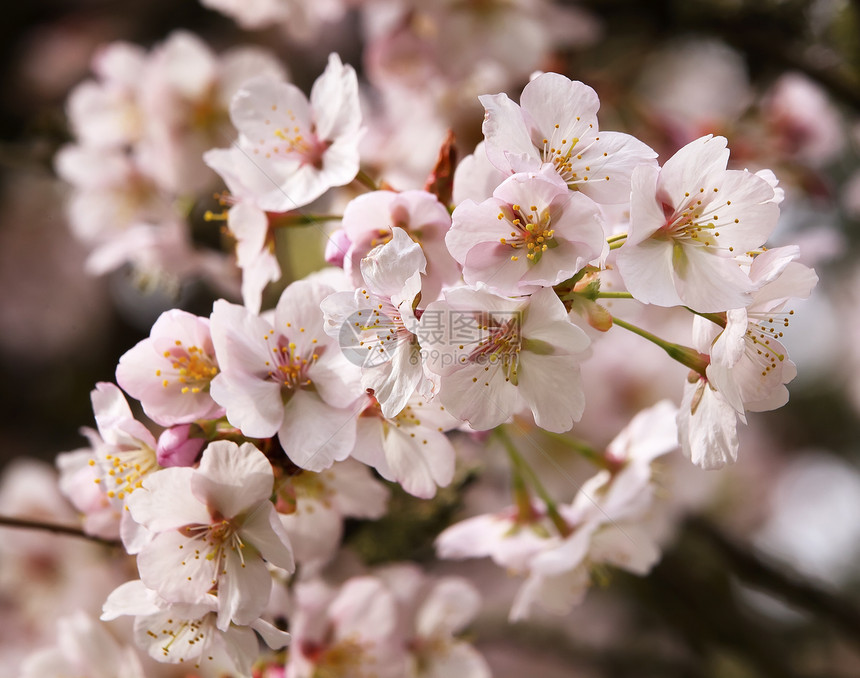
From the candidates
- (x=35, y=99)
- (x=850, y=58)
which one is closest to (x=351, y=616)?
(x=850, y=58)

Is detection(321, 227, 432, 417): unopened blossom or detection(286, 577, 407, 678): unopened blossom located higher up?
detection(321, 227, 432, 417): unopened blossom

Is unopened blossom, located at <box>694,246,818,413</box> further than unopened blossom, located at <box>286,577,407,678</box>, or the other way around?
unopened blossom, located at <box>286,577,407,678</box>

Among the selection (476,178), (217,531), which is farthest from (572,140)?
(217,531)

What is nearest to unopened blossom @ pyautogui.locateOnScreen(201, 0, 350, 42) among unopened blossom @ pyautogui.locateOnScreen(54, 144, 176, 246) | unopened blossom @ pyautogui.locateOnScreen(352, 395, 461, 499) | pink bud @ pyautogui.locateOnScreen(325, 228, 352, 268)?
unopened blossom @ pyautogui.locateOnScreen(54, 144, 176, 246)

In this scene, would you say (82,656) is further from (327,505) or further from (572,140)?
(572,140)

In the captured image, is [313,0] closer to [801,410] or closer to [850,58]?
[850,58]

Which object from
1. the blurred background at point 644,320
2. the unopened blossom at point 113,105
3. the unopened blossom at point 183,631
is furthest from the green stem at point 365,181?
the unopened blossom at point 113,105

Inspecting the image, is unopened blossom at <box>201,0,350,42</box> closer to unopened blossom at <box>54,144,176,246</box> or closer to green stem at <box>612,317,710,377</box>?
unopened blossom at <box>54,144,176,246</box>

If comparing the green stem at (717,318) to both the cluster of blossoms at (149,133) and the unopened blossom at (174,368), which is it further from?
the cluster of blossoms at (149,133)
